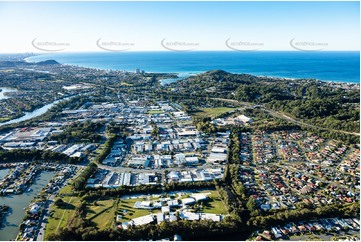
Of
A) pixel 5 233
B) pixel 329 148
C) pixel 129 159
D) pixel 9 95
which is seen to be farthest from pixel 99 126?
pixel 9 95

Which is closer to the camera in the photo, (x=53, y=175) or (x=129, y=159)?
(x=53, y=175)

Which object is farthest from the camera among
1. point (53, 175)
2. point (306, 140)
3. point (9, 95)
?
point (9, 95)

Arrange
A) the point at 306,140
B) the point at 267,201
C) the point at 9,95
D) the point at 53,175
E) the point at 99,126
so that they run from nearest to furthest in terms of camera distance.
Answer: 1. the point at 267,201
2. the point at 53,175
3. the point at 306,140
4. the point at 99,126
5. the point at 9,95

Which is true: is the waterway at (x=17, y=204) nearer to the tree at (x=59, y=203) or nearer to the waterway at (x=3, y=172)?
the waterway at (x=3, y=172)

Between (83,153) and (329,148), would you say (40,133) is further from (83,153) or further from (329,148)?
(329,148)

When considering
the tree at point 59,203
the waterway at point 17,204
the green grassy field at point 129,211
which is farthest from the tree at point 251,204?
the waterway at point 17,204
